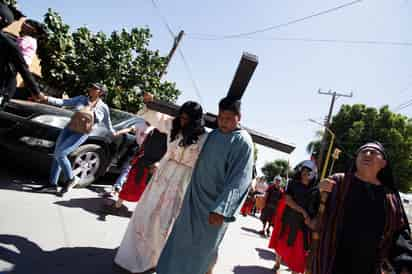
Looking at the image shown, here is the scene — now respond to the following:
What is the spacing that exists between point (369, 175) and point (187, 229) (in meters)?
1.59

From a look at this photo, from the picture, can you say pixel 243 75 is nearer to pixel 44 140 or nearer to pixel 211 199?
pixel 211 199

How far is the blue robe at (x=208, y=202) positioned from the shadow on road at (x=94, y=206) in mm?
1895

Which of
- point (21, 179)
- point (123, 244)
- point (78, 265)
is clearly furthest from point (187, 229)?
point (21, 179)

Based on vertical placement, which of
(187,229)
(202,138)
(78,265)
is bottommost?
(78,265)

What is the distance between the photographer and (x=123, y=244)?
8.37ft

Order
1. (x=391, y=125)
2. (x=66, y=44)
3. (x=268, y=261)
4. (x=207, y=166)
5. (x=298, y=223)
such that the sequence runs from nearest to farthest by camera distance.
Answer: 1. (x=207, y=166)
2. (x=298, y=223)
3. (x=268, y=261)
4. (x=66, y=44)
5. (x=391, y=125)

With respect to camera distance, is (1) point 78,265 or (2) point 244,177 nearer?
(2) point 244,177

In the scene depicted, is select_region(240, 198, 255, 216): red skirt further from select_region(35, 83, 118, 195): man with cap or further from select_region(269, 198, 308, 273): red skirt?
select_region(35, 83, 118, 195): man with cap

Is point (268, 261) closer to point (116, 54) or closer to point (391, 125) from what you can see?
point (116, 54)

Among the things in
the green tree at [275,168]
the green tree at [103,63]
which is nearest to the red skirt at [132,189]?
the green tree at [103,63]

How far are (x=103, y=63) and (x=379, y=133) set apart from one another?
2307cm

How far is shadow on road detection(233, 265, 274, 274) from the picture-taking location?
Result: 3.54m

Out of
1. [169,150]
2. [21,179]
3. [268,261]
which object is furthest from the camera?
[268,261]

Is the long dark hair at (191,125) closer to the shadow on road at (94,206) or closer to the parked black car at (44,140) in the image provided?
the shadow on road at (94,206)
